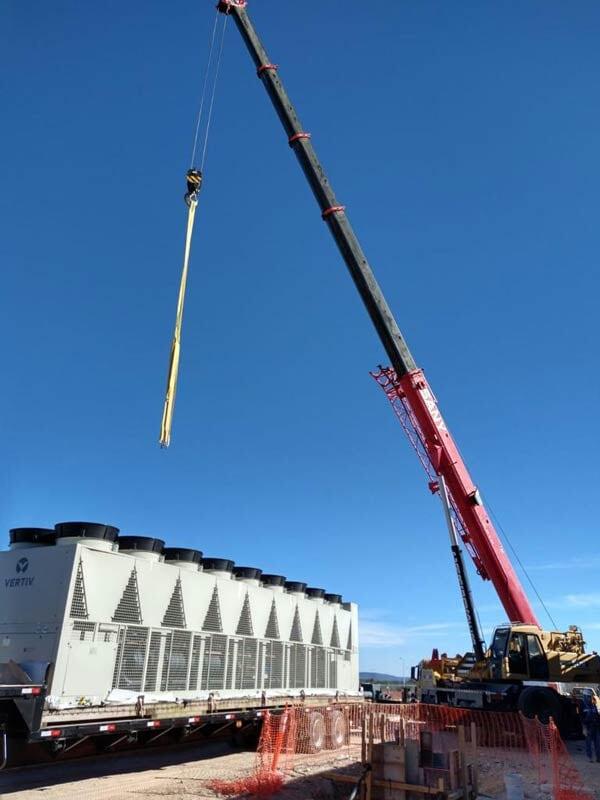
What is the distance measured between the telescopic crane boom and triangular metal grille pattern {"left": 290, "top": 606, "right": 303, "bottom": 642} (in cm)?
572

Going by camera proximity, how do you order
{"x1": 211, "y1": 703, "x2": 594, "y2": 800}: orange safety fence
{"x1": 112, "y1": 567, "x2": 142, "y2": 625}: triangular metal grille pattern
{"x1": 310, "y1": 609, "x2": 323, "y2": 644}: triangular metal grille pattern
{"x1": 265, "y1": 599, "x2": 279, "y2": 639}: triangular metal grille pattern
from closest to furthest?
{"x1": 211, "y1": 703, "x2": 594, "y2": 800}: orange safety fence < {"x1": 112, "y1": 567, "x2": 142, "y2": 625}: triangular metal grille pattern < {"x1": 265, "y1": 599, "x2": 279, "y2": 639}: triangular metal grille pattern < {"x1": 310, "y1": 609, "x2": 323, "y2": 644}: triangular metal grille pattern

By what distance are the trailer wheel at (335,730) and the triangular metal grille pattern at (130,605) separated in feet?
20.9

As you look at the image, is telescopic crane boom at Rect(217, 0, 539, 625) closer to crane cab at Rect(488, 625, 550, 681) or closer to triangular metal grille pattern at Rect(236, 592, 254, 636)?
crane cab at Rect(488, 625, 550, 681)

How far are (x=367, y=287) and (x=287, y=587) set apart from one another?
32.4 feet

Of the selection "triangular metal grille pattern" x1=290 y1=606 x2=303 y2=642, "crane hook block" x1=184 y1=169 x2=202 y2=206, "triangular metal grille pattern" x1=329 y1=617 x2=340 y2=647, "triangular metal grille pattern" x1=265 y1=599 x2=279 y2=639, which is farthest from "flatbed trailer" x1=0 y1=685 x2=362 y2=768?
"crane hook block" x1=184 y1=169 x2=202 y2=206

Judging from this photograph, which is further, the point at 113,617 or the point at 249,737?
the point at 249,737

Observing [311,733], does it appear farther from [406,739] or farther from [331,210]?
[331,210]

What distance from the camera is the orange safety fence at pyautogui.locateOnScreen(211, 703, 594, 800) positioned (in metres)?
10.8

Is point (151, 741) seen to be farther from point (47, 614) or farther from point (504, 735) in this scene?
point (504, 735)

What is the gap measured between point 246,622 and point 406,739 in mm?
6302

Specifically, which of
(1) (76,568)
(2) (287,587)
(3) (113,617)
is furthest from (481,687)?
(1) (76,568)

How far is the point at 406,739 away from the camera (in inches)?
411

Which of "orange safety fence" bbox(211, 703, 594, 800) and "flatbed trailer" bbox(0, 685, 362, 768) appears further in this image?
"orange safety fence" bbox(211, 703, 594, 800)

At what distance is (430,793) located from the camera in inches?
345
